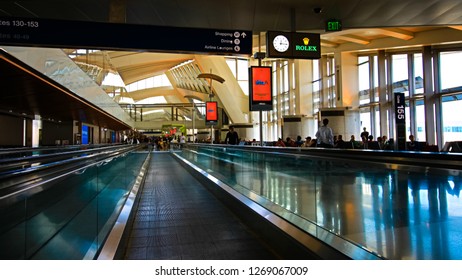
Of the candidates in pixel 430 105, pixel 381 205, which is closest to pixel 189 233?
pixel 381 205

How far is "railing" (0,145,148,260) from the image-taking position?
1.61 meters

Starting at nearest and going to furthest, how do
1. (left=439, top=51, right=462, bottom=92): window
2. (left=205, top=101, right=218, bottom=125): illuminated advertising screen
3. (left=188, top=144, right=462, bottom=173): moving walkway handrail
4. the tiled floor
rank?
(left=188, top=144, right=462, bottom=173): moving walkway handrail, the tiled floor, (left=439, top=51, right=462, bottom=92): window, (left=205, top=101, right=218, bottom=125): illuminated advertising screen

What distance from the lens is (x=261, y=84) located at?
411 inches

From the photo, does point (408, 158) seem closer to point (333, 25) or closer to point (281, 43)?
point (281, 43)

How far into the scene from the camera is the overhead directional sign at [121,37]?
6330mm

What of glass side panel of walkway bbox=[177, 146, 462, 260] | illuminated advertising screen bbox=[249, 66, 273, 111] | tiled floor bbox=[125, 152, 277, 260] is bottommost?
tiled floor bbox=[125, 152, 277, 260]

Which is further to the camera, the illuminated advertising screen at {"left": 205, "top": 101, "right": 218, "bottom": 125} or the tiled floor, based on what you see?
the illuminated advertising screen at {"left": 205, "top": 101, "right": 218, "bottom": 125}

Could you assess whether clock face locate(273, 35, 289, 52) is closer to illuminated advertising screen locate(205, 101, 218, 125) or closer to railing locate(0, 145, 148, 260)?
railing locate(0, 145, 148, 260)

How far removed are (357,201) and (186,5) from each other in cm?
678

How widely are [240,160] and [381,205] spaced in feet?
13.9

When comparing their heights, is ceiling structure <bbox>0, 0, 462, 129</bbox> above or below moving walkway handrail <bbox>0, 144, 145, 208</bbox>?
above

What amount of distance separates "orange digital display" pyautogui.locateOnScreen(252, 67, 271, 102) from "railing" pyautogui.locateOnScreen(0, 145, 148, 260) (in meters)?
7.31

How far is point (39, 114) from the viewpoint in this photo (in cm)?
1723

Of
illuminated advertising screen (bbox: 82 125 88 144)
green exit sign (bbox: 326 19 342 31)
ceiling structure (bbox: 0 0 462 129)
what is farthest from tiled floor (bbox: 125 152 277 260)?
illuminated advertising screen (bbox: 82 125 88 144)
